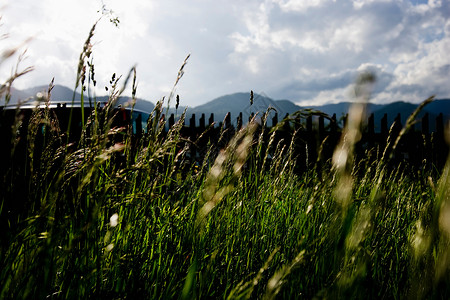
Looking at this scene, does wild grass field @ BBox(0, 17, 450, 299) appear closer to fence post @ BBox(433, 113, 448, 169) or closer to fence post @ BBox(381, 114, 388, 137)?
fence post @ BBox(433, 113, 448, 169)

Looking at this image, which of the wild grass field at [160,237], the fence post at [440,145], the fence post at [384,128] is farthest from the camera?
the fence post at [384,128]

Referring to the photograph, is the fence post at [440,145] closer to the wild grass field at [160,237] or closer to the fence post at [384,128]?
the fence post at [384,128]

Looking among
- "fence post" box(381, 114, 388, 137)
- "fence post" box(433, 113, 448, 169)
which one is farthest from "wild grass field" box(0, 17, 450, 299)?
"fence post" box(381, 114, 388, 137)

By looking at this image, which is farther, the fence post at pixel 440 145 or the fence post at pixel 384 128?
the fence post at pixel 384 128

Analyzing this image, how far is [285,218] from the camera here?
196cm

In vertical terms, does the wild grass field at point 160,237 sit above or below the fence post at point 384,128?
below

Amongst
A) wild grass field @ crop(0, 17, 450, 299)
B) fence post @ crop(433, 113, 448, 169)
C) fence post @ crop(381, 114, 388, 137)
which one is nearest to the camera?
wild grass field @ crop(0, 17, 450, 299)

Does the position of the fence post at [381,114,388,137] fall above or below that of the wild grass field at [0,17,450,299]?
above

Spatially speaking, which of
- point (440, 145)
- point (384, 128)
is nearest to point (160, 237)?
point (384, 128)

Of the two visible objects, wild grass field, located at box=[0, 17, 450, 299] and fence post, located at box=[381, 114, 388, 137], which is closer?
wild grass field, located at box=[0, 17, 450, 299]

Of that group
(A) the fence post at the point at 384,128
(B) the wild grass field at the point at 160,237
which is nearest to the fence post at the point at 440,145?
(A) the fence post at the point at 384,128

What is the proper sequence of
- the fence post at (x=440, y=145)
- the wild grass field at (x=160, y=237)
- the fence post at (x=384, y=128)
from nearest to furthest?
the wild grass field at (x=160, y=237) → the fence post at (x=440, y=145) → the fence post at (x=384, y=128)

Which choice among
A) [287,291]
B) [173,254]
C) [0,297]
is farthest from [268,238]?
[0,297]

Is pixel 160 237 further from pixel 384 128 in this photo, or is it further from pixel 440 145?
pixel 440 145
